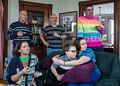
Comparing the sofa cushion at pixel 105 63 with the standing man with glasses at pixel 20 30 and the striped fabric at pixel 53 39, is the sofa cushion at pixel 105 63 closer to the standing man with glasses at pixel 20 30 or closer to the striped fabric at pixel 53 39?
the striped fabric at pixel 53 39

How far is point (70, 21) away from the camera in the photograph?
6.70 meters

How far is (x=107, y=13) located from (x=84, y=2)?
4.58 m

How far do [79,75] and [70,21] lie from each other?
12.9ft

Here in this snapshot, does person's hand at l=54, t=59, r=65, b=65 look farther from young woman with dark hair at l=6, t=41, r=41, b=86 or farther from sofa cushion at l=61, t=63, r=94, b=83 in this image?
young woman with dark hair at l=6, t=41, r=41, b=86

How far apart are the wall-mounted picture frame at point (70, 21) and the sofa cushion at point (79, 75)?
3.62 meters

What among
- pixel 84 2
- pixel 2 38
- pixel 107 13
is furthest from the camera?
pixel 107 13

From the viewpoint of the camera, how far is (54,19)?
16.4ft

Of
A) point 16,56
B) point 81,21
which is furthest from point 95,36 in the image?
point 16,56

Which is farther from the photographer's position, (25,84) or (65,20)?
(65,20)

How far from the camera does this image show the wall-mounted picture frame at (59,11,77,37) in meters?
6.58

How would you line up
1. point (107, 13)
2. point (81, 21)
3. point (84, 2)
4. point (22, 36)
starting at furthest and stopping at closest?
point (107, 13), point (84, 2), point (22, 36), point (81, 21)

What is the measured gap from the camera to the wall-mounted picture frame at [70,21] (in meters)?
6.58

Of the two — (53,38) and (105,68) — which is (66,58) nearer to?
(105,68)

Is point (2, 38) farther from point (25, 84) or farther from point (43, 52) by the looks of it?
point (25, 84)
